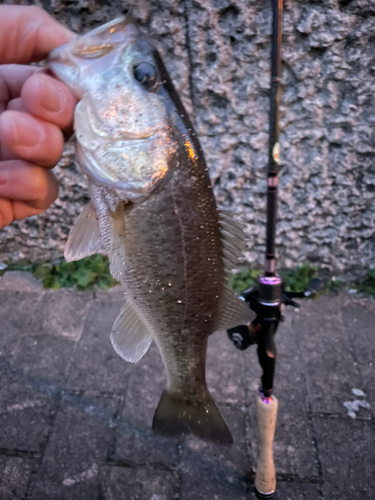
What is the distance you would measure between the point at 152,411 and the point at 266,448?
2.35ft

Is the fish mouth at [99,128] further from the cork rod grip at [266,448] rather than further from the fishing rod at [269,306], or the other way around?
the cork rod grip at [266,448]

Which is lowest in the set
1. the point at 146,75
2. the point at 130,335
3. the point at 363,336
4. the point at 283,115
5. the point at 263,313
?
the point at 363,336

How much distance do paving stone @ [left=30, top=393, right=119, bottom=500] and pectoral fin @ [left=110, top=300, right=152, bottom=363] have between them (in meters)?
0.94

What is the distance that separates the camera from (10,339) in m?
2.61

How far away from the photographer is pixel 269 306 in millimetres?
1567

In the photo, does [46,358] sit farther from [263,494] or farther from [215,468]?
[263,494]

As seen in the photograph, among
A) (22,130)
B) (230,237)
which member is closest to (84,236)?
(22,130)

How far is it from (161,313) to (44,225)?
2070mm

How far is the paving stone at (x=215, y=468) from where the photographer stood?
74.2 inches

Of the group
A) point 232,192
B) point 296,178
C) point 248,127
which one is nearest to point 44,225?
point 232,192

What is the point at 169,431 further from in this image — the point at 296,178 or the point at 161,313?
the point at 296,178

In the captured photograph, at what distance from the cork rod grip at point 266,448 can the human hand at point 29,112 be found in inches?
49.4

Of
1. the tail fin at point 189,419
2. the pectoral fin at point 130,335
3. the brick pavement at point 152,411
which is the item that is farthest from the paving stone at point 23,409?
the pectoral fin at point 130,335

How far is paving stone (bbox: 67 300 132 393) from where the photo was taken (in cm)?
235
